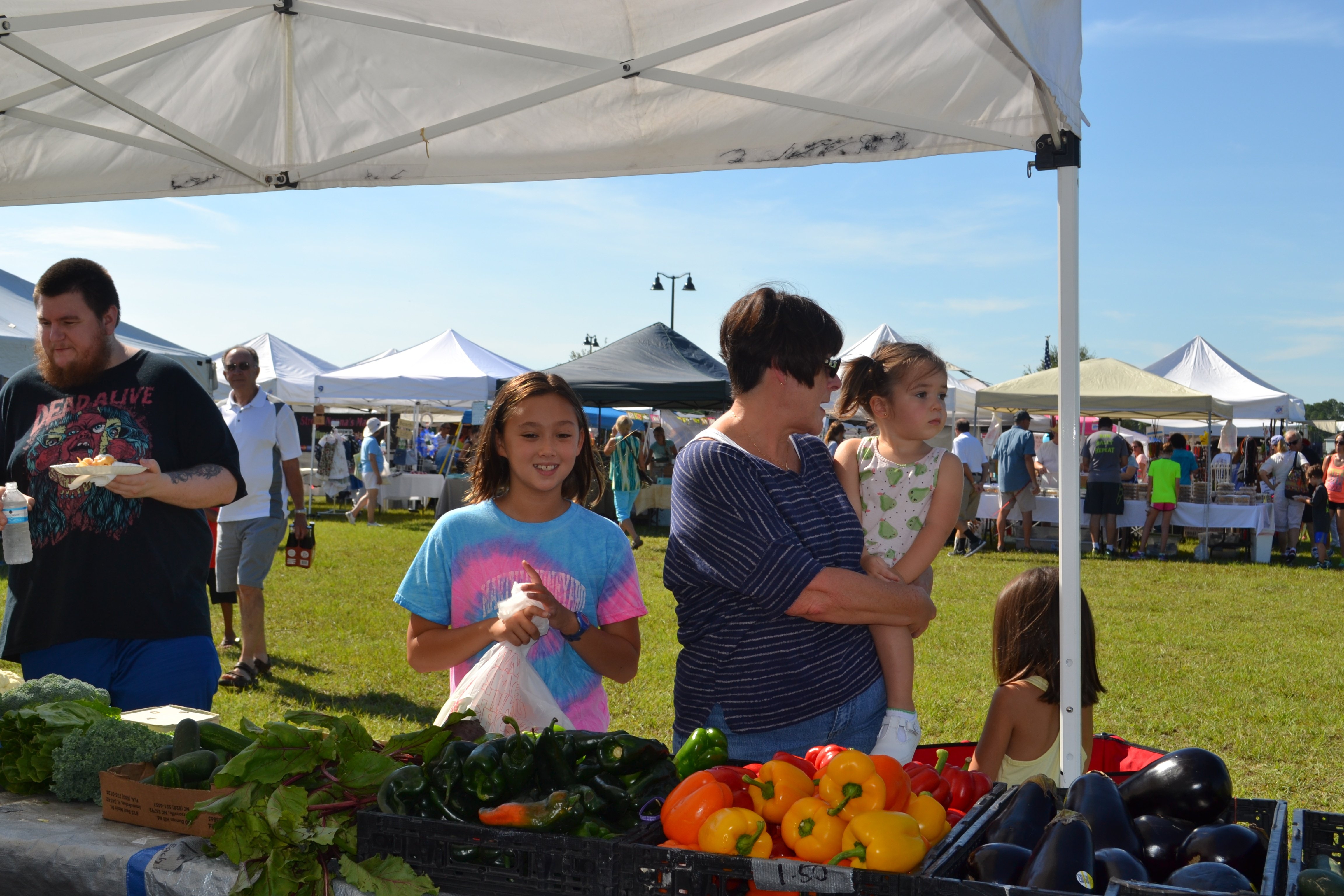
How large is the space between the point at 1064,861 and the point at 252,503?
5.82 m

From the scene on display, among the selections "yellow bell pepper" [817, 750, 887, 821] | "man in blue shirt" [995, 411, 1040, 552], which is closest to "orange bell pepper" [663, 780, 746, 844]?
"yellow bell pepper" [817, 750, 887, 821]

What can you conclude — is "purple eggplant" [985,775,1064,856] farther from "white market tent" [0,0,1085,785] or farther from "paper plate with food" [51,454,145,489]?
"paper plate with food" [51,454,145,489]

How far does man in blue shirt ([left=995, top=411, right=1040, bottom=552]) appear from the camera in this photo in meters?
14.4

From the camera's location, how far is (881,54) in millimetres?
3121

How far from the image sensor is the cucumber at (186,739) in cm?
241

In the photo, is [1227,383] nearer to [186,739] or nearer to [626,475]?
[626,475]

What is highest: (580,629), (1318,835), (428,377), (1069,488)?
(428,377)

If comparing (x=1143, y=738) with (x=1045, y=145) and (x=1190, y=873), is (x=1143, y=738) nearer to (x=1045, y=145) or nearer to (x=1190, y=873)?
(x=1045, y=145)

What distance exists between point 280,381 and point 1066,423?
20427mm

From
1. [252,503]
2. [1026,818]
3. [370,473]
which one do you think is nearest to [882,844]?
[1026,818]

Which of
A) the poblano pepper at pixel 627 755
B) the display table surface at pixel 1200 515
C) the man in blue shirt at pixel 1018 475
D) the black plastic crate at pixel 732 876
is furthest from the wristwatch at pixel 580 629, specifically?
the display table surface at pixel 1200 515

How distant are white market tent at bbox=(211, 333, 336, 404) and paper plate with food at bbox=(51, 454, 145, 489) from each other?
1813 centimetres

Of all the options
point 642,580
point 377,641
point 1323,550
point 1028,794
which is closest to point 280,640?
point 377,641

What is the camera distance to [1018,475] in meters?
14.6
